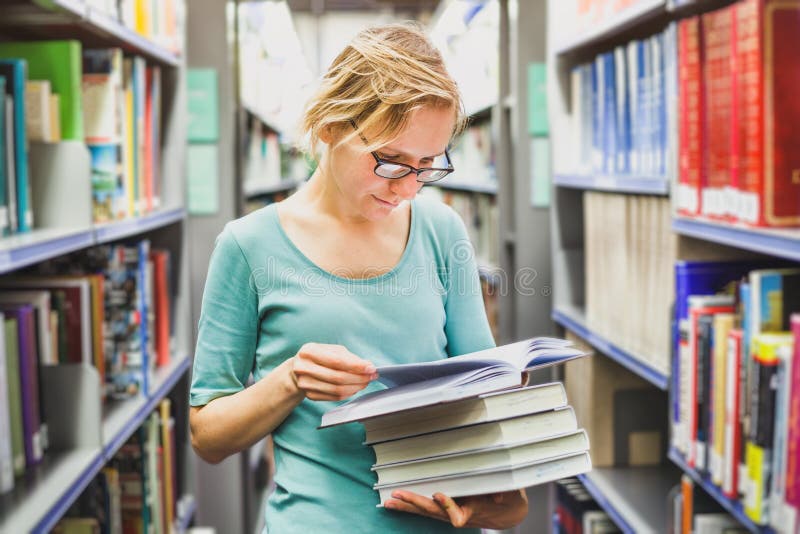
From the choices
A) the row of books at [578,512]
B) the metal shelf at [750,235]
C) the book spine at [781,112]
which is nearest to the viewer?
the metal shelf at [750,235]

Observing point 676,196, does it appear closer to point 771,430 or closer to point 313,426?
point 771,430

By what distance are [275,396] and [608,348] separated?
1413 millimetres

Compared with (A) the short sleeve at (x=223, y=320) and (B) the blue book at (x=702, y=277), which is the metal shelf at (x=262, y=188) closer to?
(B) the blue book at (x=702, y=277)

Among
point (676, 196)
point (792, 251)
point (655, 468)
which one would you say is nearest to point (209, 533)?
point (655, 468)

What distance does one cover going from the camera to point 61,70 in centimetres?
179

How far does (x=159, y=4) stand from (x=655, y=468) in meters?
1.98

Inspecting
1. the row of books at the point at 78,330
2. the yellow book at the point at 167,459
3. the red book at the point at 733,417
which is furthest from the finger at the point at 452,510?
the yellow book at the point at 167,459

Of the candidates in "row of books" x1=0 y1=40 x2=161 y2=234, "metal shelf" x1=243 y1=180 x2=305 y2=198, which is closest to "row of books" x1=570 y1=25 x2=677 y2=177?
"metal shelf" x1=243 y1=180 x2=305 y2=198

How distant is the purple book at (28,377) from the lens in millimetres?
1599

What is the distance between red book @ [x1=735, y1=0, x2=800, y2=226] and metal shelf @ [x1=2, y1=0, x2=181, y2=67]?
3.95 ft

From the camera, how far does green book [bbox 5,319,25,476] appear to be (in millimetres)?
1564

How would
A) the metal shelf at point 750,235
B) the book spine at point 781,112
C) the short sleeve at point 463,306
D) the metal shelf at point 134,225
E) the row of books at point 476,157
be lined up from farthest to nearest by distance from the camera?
the row of books at point 476,157 < the metal shelf at point 134,225 < the book spine at point 781,112 < the metal shelf at point 750,235 < the short sleeve at point 463,306

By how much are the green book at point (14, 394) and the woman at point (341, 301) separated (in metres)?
0.62

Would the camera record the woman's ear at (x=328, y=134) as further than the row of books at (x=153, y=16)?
No
